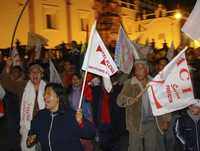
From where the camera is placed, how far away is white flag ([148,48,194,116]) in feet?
25.2

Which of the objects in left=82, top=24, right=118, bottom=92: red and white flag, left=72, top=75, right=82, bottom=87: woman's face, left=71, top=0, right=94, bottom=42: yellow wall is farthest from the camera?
left=71, top=0, right=94, bottom=42: yellow wall

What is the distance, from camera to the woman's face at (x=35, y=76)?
8836 mm

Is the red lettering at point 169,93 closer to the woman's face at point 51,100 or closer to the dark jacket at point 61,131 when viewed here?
the dark jacket at point 61,131

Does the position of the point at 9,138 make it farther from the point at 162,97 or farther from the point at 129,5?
the point at 129,5

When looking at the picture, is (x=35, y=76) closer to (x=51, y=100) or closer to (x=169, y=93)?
(x=169, y=93)

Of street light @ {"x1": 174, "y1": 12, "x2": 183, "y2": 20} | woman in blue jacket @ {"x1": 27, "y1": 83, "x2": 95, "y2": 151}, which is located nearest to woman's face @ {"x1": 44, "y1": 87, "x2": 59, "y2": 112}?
woman in blue jacket @ {"x1": 27, "y1": 83, "x2": 95, "y2": 151}

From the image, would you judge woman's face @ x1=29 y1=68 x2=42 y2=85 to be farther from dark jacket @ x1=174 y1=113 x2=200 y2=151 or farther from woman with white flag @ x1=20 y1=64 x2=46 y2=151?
dark jacket @ x1=174 y1=113 x2=200 y2=151

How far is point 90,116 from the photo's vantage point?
9.41 metres

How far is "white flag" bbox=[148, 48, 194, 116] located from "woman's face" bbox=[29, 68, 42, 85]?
6.81 ft

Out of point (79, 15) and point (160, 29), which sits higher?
point (79, 15)

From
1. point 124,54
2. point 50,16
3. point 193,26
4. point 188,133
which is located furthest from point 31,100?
point 50,16

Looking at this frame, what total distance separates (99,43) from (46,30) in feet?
92.8

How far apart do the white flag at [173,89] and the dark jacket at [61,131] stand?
76.8 inches

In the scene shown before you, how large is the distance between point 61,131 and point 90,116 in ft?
11.6
